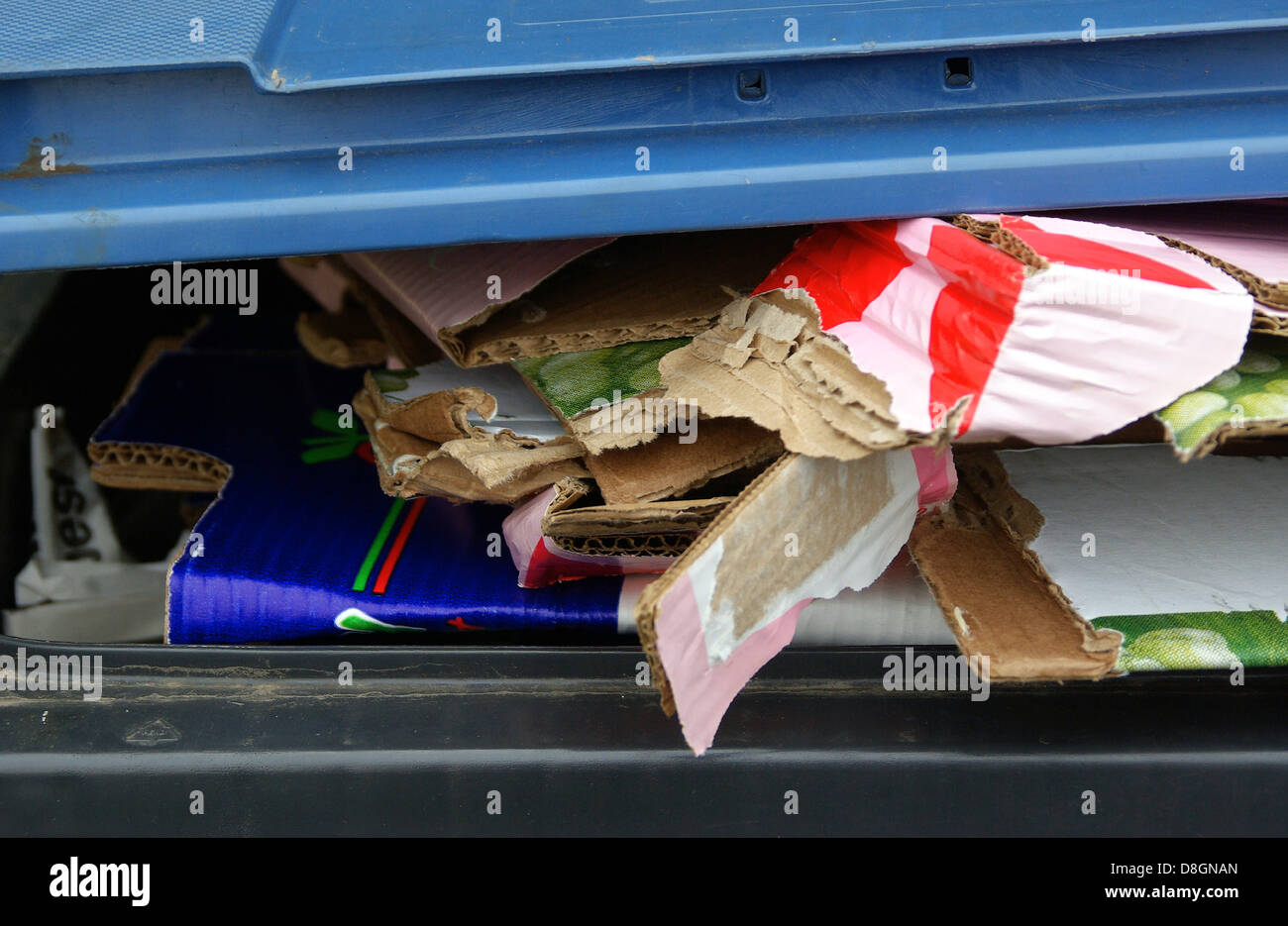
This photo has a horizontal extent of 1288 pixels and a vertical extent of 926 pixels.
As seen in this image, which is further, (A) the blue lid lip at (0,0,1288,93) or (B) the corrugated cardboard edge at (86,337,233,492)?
(B) the corrugated cardboard edge at (86,337,233,492)

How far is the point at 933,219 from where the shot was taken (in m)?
1.16

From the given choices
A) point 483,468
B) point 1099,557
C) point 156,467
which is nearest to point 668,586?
point 483,468

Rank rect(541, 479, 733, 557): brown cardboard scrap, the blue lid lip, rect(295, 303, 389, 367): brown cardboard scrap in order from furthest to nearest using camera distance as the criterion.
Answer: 1. rect(295, 303, 389, 367): brown cardboard scrap
2. rect(541, 479, 733, 557): brown cardboard scrap
3. the blue lid lip

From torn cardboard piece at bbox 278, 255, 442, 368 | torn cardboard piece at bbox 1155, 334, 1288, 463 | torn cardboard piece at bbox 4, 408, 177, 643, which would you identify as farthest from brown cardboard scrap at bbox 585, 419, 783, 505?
torn cardboard piece at bbox 4, 408, 177, 643

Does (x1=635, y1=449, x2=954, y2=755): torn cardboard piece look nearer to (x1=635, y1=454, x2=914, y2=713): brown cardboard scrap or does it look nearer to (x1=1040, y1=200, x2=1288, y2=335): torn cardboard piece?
Result: (x1=635, y1=454, x2=914, y2=713): brown cardboard scrap

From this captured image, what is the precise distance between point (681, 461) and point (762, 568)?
0.21 m

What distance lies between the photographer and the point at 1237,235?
1.25m

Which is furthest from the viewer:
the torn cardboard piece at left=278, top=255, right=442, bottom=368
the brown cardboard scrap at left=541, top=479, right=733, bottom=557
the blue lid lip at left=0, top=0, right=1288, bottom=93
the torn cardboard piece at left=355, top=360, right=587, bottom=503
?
the torn cardboard piece at left=278, top=255, right=442, bottom=368

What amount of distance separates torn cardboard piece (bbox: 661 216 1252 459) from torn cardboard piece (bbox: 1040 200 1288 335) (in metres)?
0.03

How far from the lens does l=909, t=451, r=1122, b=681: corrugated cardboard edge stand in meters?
1.12

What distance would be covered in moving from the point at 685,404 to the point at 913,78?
402mm

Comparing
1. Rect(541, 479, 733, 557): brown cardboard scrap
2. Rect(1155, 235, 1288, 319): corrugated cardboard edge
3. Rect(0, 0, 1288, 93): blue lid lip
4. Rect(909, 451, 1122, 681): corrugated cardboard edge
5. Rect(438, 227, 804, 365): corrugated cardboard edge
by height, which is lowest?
Rect(909, 451, 1122, 681): corrugated cardboard edge

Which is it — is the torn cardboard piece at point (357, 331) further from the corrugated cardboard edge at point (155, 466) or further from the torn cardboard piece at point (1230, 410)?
the torn cardboard piece at point (1230, 410)

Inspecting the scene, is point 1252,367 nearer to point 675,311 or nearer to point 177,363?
point 675,311
